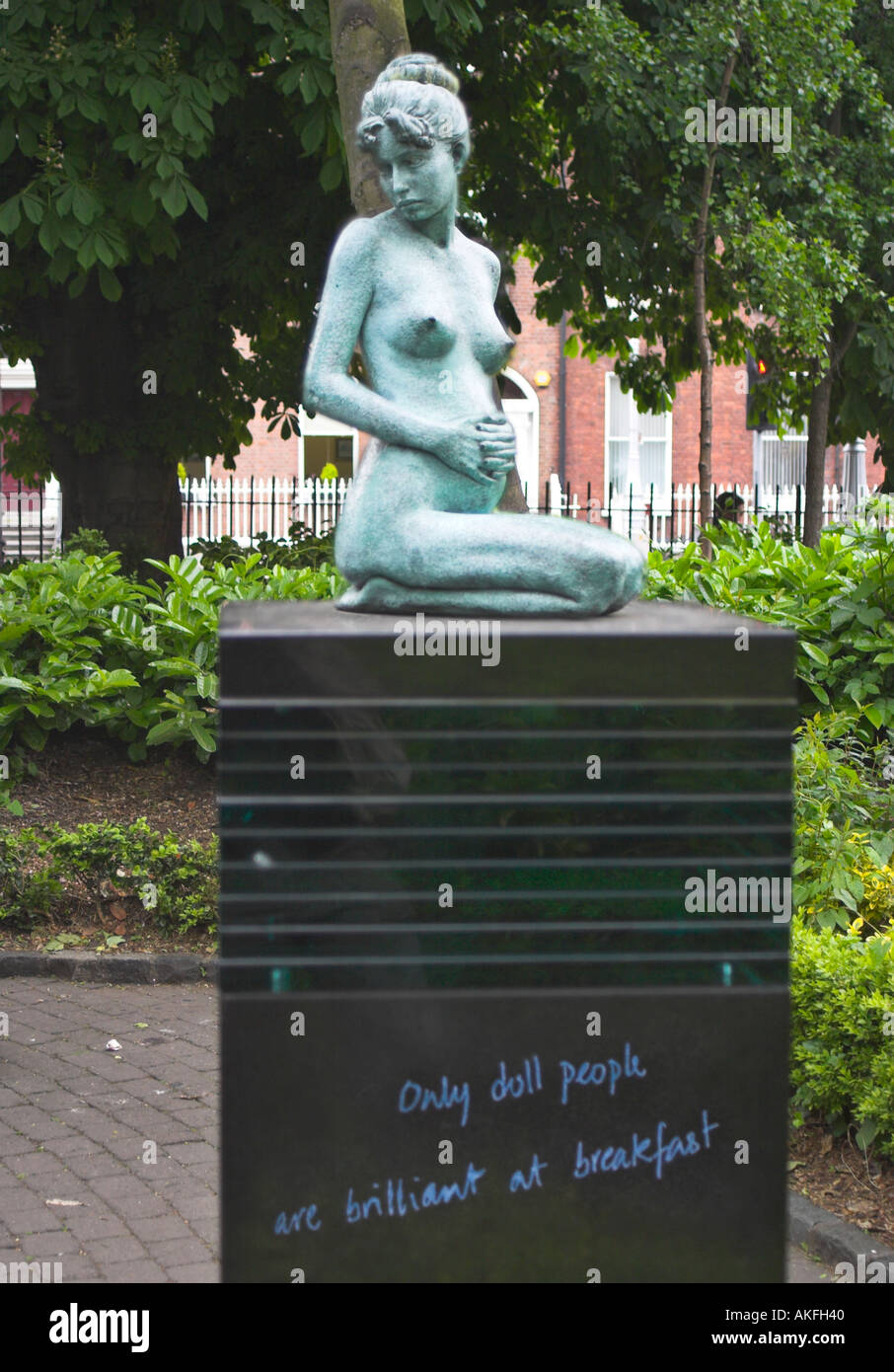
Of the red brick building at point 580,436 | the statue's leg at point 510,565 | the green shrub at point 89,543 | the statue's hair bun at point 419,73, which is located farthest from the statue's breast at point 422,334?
the red brick building at point 580,436

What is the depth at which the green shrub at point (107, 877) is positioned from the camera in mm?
7094

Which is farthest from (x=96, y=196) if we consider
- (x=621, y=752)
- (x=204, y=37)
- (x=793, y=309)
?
(x=621, y=752)

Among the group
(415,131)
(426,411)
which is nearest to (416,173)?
(415,131)

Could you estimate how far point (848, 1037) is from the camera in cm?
477

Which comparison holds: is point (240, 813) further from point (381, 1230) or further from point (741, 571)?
point (741, 571)

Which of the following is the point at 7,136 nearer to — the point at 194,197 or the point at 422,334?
the point at 194,197

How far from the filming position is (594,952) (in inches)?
133

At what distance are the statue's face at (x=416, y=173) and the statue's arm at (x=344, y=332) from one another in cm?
12

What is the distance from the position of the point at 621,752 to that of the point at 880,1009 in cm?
183

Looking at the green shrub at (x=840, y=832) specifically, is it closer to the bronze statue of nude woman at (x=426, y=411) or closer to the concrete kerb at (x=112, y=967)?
the bronze statue of nude woman at (x=426, y=411)

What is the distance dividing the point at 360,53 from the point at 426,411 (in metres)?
4.73

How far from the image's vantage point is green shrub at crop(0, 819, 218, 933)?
7.09 meters

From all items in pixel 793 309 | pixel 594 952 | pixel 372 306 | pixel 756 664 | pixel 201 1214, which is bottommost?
pixel 201 1214

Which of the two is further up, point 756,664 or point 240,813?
point 756,664
